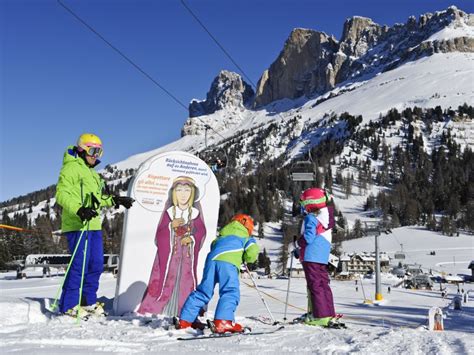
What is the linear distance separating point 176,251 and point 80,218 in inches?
69.6

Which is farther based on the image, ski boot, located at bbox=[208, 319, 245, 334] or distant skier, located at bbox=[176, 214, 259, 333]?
distant skier, located at bbox=[176, 214, 259, 333]

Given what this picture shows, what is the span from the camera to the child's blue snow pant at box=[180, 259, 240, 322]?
5.05 metres

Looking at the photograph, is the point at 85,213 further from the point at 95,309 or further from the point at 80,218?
the point at 95,309

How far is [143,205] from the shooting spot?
6.95m

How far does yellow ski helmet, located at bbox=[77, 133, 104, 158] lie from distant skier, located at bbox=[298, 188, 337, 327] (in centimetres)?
272

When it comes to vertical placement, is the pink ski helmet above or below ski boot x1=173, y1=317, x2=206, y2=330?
above

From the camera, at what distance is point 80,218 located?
5688 mm

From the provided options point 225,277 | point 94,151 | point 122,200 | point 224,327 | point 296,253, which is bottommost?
point 224,327

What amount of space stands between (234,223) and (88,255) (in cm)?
189

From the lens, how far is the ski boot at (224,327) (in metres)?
4.87

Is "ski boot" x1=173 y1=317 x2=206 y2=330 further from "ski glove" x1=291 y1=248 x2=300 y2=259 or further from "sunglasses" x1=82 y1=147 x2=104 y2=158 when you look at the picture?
"sunglasses" x1=82 y1=147 x2=104 y2=158

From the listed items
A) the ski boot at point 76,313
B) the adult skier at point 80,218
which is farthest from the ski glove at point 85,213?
the ski boot at point 76,313

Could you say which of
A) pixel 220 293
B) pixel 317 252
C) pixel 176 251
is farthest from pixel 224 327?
pixel 176 251

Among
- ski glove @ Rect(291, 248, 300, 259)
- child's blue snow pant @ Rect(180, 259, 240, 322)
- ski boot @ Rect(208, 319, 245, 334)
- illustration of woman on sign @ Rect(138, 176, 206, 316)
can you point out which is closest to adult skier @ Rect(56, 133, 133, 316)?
illustration of woman on sign @ Rect(138, 176, 206, 316)
